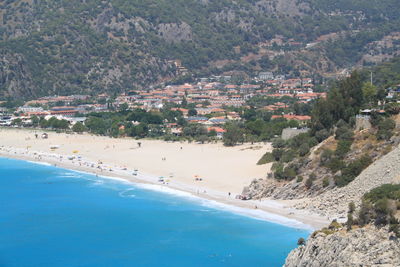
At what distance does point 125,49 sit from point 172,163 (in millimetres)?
112454

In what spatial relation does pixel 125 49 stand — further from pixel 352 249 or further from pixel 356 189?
pixel 352 249

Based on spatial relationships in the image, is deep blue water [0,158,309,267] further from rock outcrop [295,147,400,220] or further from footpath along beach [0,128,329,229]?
rock outcrop [295,147,400,220]

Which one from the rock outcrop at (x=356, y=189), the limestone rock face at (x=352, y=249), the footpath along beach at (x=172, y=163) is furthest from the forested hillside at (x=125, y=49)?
the limestone rock face at (x=352, y=249)

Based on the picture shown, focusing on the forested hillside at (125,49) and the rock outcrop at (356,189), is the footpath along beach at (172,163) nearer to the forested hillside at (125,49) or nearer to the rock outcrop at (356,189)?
the rock outcrop at (356,189)

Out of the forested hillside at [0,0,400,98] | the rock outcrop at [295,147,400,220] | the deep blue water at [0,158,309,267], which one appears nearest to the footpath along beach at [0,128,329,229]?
the rock outcrop at [295,147,400,220]

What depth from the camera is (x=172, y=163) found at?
210ft

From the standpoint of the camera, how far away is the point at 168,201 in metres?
49.2

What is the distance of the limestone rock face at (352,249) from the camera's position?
26.2 meters

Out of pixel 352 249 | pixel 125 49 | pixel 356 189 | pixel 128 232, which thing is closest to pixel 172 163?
pixel 128 232

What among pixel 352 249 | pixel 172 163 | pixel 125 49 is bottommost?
pixel 172 163

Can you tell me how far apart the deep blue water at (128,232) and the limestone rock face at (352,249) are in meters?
6.52

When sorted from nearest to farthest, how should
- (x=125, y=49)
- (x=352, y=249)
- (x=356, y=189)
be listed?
1. (x=352, y=249)
2. (x=356, y=189)
3. (x=125, y=49)

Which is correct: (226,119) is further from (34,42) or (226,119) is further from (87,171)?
(34,42)

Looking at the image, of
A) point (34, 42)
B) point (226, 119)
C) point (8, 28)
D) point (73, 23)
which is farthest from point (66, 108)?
point (8, 28)
